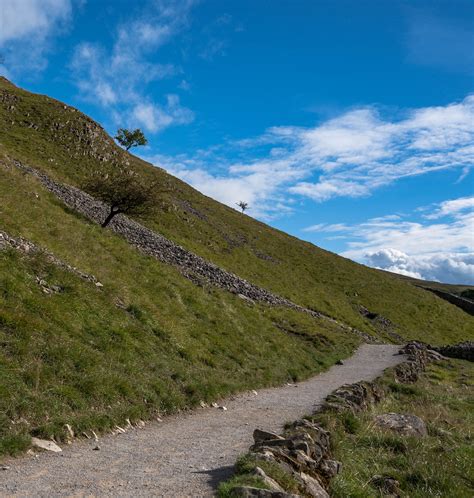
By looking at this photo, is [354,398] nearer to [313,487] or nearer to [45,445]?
[313,487]

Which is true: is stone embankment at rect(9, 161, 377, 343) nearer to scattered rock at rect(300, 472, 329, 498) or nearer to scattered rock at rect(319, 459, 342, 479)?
scattered rock at rect(319, 459, 342, 479)

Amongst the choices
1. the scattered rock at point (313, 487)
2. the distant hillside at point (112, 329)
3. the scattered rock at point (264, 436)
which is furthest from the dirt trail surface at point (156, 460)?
the scattered rock at point (313, 487)

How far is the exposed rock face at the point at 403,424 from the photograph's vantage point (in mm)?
13797

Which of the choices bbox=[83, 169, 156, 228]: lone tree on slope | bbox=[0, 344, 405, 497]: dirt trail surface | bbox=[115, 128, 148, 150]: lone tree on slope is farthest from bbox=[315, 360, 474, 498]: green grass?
bbox=[115, 128, 148, 150]: lone tree on slope

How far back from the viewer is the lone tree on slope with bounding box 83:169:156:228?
34.2m

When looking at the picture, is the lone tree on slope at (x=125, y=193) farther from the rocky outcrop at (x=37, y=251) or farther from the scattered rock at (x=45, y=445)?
the scattered rock at (x=45, y=445)

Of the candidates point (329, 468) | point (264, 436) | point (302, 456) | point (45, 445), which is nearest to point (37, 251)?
point (45, 445)

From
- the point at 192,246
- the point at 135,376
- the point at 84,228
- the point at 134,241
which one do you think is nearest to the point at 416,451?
the point at 135,376

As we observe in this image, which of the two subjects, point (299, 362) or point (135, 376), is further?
point (299, 362)

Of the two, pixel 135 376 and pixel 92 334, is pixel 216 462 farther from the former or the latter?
pixel 92 334

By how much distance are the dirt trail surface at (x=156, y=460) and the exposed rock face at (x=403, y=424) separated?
8.69 feet

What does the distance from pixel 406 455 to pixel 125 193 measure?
28003mm

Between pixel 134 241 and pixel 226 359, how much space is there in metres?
18.1

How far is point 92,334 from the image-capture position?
15469 mm
